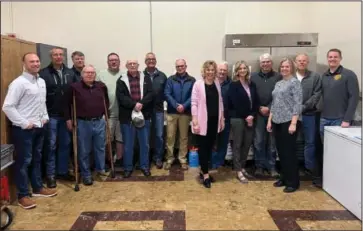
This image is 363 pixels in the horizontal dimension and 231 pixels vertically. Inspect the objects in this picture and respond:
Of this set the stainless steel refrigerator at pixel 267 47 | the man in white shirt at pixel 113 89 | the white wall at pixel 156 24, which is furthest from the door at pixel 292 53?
the man in white shirt at pixel 113 89

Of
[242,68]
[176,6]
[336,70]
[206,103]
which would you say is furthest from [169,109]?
[336,70]

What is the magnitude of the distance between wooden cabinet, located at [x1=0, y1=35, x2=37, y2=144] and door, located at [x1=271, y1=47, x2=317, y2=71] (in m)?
3.19

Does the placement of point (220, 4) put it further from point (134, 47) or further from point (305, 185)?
point (305, 185)

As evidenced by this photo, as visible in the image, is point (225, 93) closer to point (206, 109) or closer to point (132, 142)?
point (206, 109)

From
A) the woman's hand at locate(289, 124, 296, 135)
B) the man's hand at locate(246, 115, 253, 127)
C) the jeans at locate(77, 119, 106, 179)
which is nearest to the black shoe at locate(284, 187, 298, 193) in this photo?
the woman's hand at locate(289, 124, 296, 135)

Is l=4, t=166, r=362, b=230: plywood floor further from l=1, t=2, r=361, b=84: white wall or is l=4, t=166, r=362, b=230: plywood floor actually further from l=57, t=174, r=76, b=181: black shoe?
l=1, t=2, r=361, b=84: white wall

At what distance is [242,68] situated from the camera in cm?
369

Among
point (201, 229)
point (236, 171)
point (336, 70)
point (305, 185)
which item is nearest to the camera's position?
point (201, 229)

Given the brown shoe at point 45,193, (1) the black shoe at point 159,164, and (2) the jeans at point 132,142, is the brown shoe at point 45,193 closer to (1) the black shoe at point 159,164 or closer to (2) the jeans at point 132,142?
(2) the jeans at point 132,142

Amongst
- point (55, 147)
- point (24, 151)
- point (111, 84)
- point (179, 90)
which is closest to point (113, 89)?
point (111, 84)

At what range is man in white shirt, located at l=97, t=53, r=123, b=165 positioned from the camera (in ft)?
13.8

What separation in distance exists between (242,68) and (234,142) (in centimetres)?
90

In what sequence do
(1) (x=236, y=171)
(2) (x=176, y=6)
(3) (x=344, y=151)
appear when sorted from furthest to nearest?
(2) (x=176, y=6) → (1) (x=236, y=171) → (3) (x=344, y=151)

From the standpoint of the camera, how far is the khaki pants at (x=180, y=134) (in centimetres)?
433
